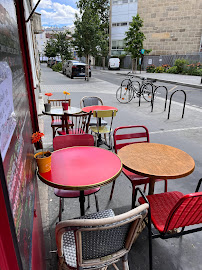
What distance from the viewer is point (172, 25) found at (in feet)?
94.0

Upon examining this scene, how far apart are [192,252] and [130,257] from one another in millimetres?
669

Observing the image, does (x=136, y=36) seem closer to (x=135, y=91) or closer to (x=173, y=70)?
(x=173, y=70)

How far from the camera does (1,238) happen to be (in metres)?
0.69

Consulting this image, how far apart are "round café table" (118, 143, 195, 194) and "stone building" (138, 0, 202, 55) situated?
30816 mm

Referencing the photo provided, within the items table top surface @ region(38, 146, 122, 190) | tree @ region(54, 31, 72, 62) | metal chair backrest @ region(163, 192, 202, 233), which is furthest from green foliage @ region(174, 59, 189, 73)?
metal chair backrest @ region(163, 192, 202, 233)

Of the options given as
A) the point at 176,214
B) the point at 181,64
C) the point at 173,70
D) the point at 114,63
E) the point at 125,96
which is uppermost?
the point at 114,63

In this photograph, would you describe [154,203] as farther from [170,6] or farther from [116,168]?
[170,6]

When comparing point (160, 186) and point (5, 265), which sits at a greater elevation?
point (5, 265)

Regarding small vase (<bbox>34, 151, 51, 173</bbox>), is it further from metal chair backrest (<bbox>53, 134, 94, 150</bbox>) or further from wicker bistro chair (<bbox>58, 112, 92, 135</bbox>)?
wicker bistro chair (<bbox>58, 112, 92, 135</bbox>)

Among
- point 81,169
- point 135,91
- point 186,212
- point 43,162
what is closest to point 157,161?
point 186,212

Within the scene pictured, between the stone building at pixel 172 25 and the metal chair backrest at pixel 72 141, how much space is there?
102 feet

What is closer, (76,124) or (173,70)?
(76,124)

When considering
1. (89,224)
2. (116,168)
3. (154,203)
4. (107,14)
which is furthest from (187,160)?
(107,14)

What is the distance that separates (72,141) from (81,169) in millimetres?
718
